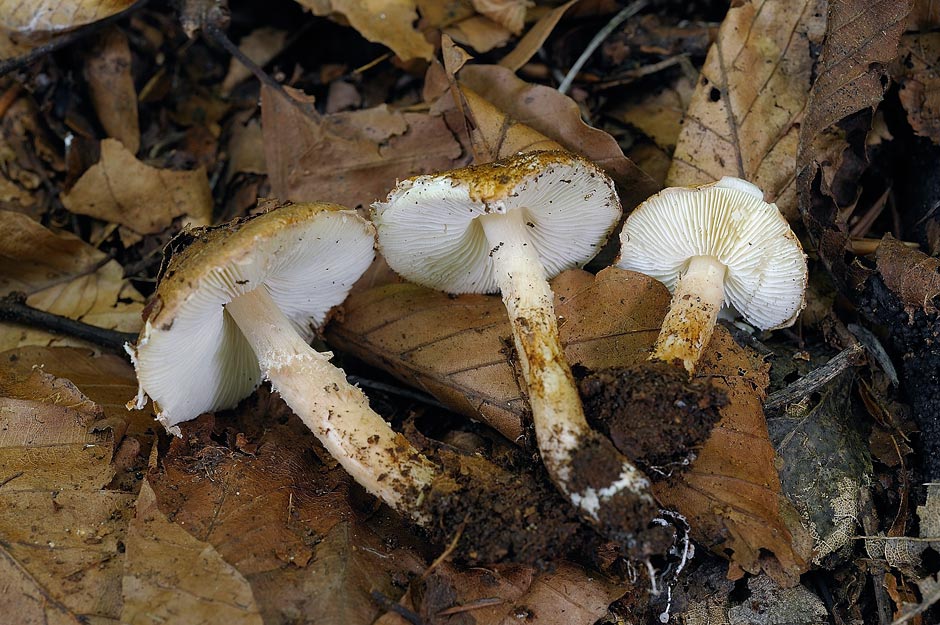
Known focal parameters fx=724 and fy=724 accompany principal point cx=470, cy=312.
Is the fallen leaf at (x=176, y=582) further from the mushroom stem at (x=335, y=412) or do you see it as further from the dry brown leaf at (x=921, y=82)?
the dry brown leaf at (x=921, y=82)

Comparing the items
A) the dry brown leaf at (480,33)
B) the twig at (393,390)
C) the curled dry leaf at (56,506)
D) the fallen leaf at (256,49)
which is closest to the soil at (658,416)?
the twig at (393,390)

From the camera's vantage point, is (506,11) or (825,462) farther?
(506,11)

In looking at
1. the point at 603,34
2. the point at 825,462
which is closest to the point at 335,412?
the point at 825,462

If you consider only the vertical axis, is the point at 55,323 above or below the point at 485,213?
below

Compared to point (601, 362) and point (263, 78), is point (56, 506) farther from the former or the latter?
point (263, 78)

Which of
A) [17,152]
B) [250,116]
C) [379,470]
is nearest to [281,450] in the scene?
[379,470]

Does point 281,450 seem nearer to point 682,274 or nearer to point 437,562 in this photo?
point 437,562

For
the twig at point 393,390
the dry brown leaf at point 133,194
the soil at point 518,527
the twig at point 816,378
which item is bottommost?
the twig at point 816,378
